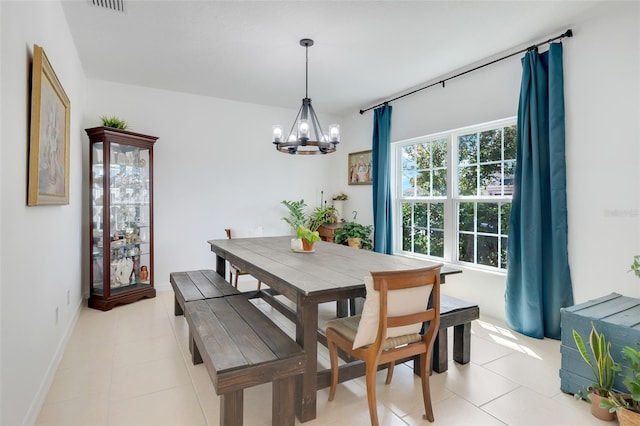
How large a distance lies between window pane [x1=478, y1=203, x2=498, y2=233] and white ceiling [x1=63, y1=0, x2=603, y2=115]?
1.52 m

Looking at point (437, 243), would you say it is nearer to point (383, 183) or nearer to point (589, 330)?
point (383, 183)

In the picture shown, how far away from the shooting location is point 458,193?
3936mm

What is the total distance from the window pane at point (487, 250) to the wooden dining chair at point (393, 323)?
2.08 metres

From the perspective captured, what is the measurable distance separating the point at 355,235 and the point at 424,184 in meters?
1.25

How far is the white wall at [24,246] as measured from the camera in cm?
151

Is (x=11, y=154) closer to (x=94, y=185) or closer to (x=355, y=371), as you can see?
(x=355, y=371)

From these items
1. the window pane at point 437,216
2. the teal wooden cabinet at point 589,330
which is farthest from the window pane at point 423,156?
the teal wooden cabinet at point 589,330

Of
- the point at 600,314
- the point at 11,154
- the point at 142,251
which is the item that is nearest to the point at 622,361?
the point at 600,314

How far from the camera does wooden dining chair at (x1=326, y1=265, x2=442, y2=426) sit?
1.67 metres

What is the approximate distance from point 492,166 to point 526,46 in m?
1.14

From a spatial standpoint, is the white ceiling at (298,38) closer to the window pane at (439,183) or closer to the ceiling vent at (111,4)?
the ceiling vent at (111,4)

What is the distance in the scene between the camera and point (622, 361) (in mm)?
1911

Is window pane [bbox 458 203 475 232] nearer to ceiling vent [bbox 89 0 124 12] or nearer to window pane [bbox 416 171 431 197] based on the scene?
window pane [bbox 416 171 431 197]

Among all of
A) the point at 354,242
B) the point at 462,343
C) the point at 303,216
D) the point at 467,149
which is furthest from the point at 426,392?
the point at 303,216
